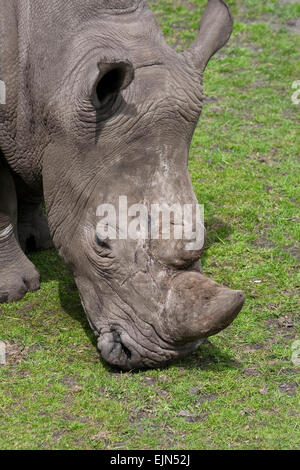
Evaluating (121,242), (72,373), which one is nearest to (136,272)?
(121,242)

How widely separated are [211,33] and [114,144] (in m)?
1.31

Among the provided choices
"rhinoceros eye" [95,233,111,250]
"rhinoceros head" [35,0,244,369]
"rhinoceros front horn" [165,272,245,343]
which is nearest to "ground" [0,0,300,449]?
"rhinoceros head" [35,0,244,369]

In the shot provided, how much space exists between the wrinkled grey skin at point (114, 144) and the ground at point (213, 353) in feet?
1.14

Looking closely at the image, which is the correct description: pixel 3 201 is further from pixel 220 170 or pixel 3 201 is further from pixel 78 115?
pixel 220 170

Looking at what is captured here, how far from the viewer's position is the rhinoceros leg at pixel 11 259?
7.75m

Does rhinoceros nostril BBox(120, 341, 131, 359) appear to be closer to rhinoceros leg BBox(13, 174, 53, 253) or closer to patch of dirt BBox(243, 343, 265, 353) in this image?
patch of dirt BBox(243, 343, 265, 353)

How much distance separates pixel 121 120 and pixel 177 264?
40.1 inches

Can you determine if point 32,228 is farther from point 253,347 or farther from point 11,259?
point 253,347

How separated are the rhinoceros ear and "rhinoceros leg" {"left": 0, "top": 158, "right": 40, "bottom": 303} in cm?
185

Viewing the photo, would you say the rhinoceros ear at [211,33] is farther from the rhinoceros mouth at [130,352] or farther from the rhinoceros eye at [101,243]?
the rhinoceros mouth at [130,352]

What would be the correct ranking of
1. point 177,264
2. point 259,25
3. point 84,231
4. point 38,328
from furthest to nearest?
point 259,25 → point 38,328 → point 84,231 → point 177,264

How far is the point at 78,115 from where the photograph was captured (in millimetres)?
6316
